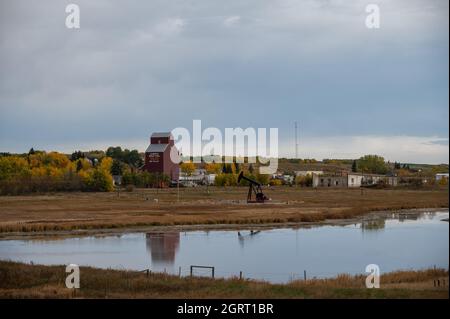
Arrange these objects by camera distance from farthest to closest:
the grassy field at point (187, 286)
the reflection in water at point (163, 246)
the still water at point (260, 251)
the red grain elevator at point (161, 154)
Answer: the red grain elevator at point (161, 154)
the reflection in water at point (163, 246)
the still water at point (260, 251)
the grassy field at point (187, 286)

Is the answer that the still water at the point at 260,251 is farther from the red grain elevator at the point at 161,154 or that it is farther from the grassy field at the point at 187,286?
the red grain elevator at the point at 161,154

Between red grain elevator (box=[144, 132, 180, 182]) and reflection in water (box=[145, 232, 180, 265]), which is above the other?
red grain elevator (box=[144, 132, 180, 182])

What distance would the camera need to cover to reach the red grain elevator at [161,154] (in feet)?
394

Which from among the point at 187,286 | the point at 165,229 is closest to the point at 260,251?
the point at 165,229

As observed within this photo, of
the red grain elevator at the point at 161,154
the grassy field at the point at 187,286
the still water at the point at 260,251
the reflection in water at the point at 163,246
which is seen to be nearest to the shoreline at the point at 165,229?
the still water at the point at 260,251

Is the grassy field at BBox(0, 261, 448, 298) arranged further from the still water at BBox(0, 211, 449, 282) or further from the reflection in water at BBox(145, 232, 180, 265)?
the reflection in water at BBox(145, 232, 180, 265)

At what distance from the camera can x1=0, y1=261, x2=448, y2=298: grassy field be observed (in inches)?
766

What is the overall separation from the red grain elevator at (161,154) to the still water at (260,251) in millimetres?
73823

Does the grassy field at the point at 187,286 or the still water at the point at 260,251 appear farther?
the still water at the point at 260,251

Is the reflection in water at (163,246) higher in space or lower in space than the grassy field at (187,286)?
lower

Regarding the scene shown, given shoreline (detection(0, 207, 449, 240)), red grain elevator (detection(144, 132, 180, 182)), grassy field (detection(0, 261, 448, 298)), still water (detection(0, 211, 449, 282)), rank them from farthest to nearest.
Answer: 1. red grain elevator (detection(144, 132, 180, 182))
2. shoreline (detection(0, 207, 449, 240))
3. still water (detection(0, 211, 449, 282))
4. grassy field (detection(0, 261, 448, 298))

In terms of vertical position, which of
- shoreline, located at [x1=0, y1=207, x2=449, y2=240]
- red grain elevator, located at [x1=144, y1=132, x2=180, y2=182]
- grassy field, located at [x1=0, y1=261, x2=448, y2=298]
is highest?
red grain elevator, located at [x1=144, y1=132, x2=180, y2=182]

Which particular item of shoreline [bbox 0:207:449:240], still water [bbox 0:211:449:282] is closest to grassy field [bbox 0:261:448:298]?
still water [bbox 0:211:449:282]

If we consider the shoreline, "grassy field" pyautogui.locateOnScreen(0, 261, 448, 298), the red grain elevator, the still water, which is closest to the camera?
"grassy field" pyautogui.locateOnScreen(0, 261, 448, 298)
